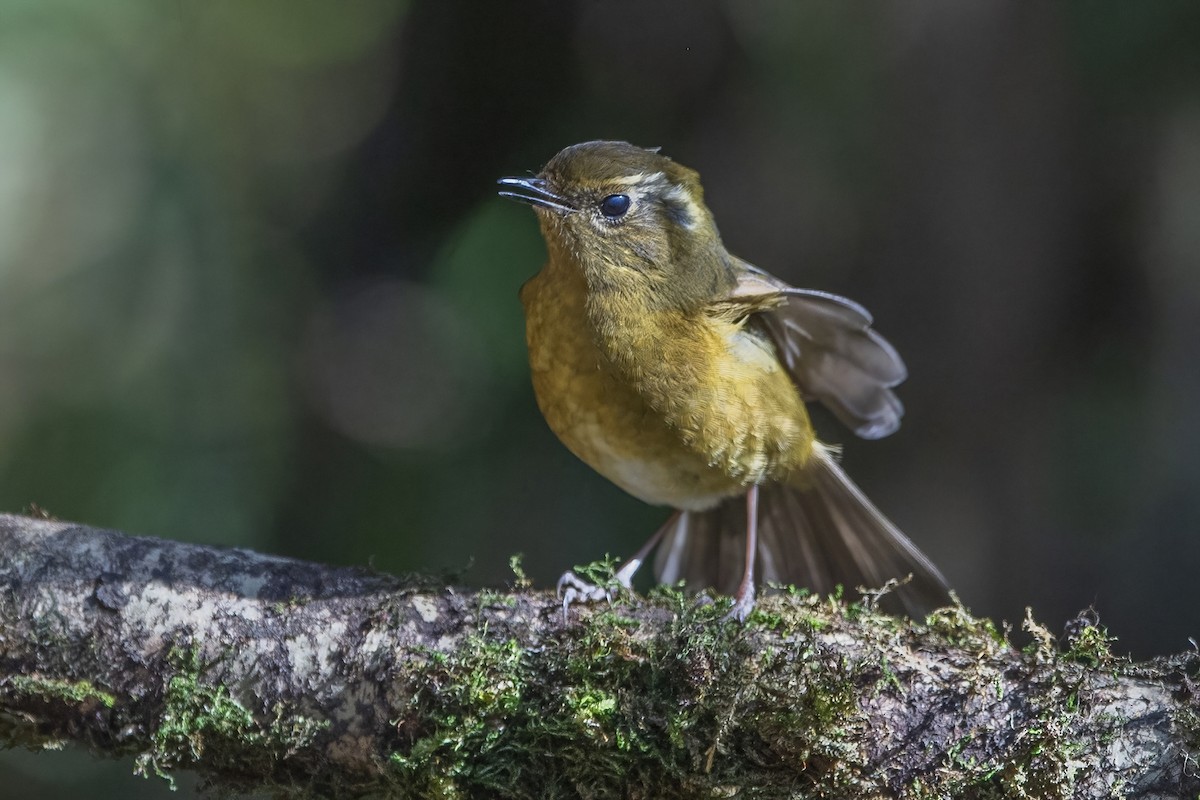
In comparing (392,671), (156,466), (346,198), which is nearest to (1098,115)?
(346,198)

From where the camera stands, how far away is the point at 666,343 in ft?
11.1

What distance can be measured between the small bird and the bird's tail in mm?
80

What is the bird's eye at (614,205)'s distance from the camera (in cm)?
346

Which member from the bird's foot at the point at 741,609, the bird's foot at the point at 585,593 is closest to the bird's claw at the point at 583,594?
the bird's foot at the point at 585,593

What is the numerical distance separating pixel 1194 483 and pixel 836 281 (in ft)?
6.36

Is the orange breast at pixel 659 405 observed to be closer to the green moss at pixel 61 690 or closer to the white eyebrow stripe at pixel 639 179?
the white eyebrow stripe at pixel 639 179

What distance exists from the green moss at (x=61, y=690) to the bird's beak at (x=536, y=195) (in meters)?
1.79

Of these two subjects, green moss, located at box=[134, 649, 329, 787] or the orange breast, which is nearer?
green moss, located at box=[134, 649, 329, 787]

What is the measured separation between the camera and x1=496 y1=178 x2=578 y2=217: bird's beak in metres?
3.38

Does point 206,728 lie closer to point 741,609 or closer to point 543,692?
point 543,692

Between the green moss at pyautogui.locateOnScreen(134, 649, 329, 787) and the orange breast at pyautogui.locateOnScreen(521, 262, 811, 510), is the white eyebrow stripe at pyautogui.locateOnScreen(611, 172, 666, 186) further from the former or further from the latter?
the green moss at pyautogui.locateOnScreen(134, 649, 329, 787)

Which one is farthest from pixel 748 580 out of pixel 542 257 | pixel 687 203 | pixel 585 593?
pixel 542 257

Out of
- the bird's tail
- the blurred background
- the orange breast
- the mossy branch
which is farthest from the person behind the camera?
the blurred background

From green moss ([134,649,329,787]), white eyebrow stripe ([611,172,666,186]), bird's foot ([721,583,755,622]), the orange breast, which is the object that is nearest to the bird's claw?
bird's foot ([721,583,755,622])
